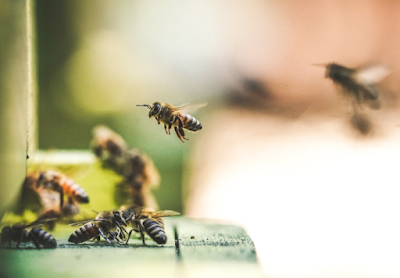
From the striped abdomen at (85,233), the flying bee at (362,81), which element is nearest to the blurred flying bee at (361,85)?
the flying bee at (362,81)

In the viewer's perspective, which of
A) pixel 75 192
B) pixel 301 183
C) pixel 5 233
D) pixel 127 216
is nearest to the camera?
pixel 5 233

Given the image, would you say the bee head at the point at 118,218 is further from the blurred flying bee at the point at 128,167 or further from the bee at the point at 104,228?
the blurred flying bee at the point at 128,167

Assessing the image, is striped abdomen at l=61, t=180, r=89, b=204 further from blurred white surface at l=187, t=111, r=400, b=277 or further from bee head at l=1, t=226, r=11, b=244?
blurred white surface at l=187, t=111, r=400, b=277

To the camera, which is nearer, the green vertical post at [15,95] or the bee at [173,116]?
the green vertical post at [15,95]

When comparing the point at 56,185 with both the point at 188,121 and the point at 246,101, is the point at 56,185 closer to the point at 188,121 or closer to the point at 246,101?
the point at 188,121

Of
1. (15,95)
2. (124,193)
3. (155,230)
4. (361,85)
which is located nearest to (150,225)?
(155,230)

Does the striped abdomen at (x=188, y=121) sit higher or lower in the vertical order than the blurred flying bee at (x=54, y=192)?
higher

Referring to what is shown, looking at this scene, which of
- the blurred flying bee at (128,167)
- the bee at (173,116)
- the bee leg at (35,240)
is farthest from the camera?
the blurred flying bee at (128,167)
